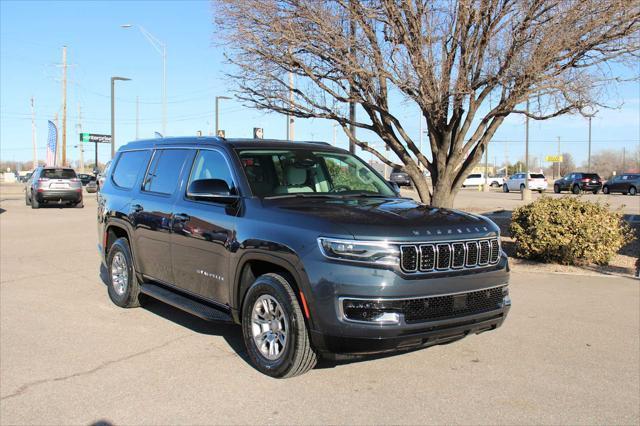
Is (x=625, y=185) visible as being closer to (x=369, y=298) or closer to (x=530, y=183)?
(x=530, y=183)

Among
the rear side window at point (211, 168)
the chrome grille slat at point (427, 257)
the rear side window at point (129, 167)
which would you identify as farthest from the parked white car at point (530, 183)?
the chrome grille slat at point (427, 257)

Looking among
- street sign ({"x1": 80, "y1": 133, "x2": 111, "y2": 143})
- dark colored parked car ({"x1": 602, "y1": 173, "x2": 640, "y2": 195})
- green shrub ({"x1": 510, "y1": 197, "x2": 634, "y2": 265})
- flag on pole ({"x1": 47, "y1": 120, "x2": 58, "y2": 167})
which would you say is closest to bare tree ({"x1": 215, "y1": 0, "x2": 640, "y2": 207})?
green shrub ({"x1": 510, "y1": 197, "x2": 634, "y2": 265})

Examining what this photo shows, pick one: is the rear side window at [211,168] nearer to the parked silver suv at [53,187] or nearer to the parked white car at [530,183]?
the parked silver suv at [53,187]

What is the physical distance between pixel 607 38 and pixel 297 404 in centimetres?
851

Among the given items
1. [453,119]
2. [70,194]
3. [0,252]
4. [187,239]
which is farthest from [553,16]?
[70,194]

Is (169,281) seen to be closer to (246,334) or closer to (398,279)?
(246,334)

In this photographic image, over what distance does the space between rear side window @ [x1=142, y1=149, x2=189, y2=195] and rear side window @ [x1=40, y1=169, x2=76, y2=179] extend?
20197mm

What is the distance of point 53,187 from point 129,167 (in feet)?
63.0

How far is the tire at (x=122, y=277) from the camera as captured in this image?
6627mm

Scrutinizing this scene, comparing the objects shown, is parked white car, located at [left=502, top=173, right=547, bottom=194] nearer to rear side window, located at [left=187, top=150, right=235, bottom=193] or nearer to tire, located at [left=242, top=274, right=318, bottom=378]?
rear side window, located at [left=187, top=150, right=235, bottom=193]

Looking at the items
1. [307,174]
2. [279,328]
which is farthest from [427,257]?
[307,174]

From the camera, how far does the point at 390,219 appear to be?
170 inches

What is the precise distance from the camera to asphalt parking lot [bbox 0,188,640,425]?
158 inches

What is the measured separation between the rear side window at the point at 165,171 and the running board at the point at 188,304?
1023mm
